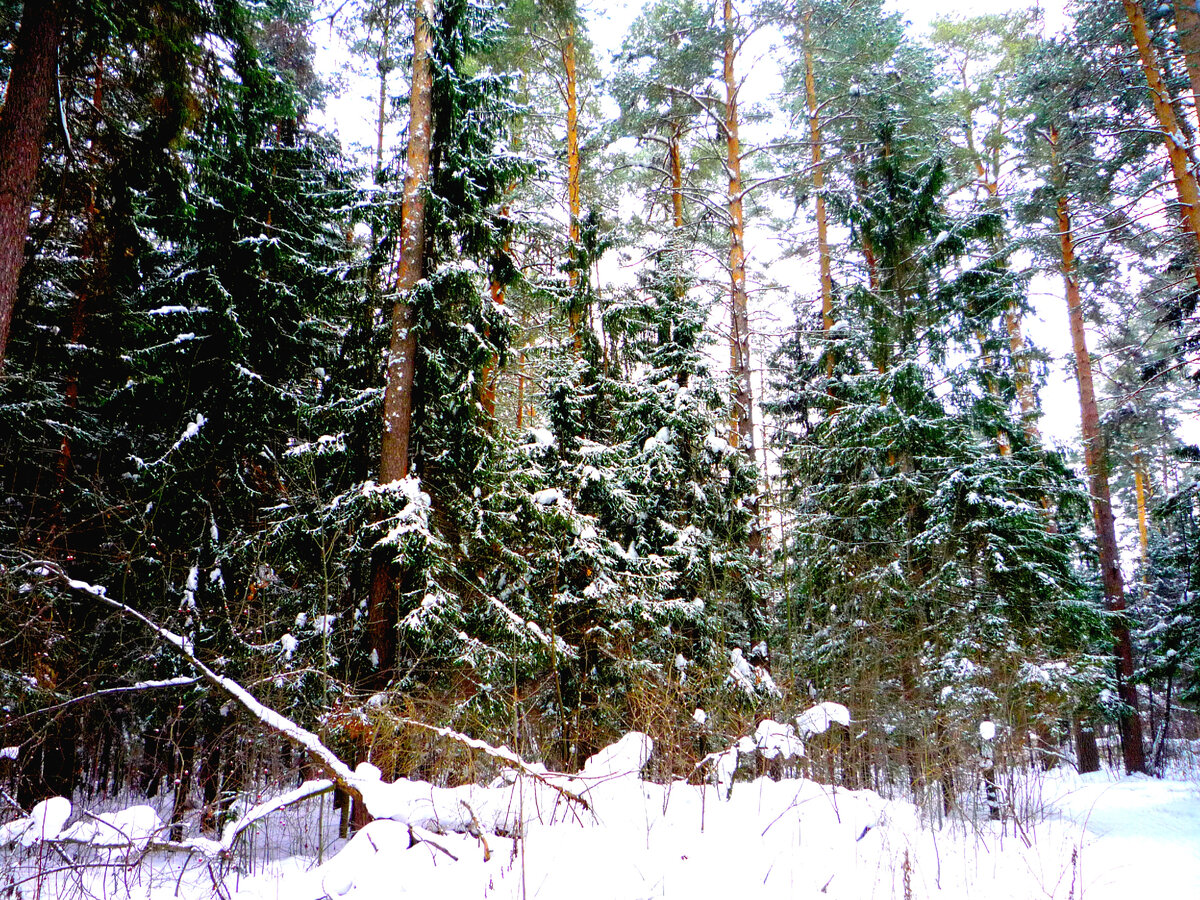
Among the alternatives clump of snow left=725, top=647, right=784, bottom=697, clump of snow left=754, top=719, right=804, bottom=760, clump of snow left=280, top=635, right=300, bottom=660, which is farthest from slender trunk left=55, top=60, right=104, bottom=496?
clump of snow left=725, top=647, right=784, bottom=697

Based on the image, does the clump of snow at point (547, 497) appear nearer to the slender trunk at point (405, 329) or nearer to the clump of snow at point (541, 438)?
the clump of snow at point (541, 438)

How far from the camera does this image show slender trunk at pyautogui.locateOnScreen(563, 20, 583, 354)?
10.2 meters

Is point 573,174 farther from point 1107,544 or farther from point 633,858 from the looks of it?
point 1107,544

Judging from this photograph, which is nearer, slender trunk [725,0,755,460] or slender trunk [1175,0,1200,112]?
slender trunk [1175,0,1200,112]

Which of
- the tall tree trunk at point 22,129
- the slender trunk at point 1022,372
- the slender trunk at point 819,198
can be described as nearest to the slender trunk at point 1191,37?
the slender trunk at point 1022,372

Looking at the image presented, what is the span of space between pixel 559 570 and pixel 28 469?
278 inches

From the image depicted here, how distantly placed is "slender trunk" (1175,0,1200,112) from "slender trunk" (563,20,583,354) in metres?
7.70

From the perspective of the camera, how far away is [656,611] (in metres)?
9.24

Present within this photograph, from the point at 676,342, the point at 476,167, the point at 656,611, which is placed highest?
the point at 476,167

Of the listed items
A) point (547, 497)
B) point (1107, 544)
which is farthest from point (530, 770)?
point (1107, 544)

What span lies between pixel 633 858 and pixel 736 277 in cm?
987

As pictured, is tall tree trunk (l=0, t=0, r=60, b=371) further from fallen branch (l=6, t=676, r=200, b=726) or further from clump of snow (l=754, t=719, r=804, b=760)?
clump of snow (l=754, t=719, r=804, b=760)

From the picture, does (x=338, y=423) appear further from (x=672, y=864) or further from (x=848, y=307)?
(x=848, y=307)

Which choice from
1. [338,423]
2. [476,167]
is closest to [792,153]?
[476,167]
